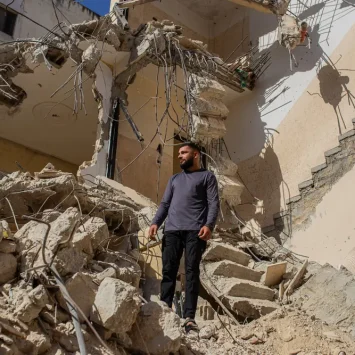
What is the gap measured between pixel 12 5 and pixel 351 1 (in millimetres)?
7880

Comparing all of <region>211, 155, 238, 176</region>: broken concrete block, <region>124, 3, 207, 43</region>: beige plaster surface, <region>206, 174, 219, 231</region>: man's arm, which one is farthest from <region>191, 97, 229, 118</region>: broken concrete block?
<region>206, 174, 219, 231</region>: man's arm

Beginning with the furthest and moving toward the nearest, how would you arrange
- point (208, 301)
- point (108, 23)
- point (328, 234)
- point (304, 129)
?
1. point (304, 129)
2. point (108, 23)
3. point (328, 234)
4. point (208, 301)

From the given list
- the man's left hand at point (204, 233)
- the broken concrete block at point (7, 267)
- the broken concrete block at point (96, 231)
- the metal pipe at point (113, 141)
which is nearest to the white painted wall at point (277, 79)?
the metal pipe at point (113, 141)

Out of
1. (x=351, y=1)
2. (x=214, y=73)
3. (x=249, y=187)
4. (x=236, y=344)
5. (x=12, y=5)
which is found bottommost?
(x=236, y=344)

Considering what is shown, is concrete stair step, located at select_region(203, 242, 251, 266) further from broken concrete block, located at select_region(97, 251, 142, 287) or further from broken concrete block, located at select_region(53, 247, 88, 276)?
broken concrete block, located at select_region(53, 247, 88, 276)

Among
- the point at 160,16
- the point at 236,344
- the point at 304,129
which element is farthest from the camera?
the point at 160,16

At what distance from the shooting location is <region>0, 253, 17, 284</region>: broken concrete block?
10.6ft

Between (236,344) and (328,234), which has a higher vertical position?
(328,234)

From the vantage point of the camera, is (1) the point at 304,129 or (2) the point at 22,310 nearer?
(2) the point at 22,310

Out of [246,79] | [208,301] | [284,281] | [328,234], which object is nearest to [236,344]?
[208,301]

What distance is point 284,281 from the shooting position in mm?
6156

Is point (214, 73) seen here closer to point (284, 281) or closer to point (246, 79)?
point (246, 79)

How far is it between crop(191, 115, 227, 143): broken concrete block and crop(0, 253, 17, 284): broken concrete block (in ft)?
19.2

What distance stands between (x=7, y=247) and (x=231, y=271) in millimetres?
3194
